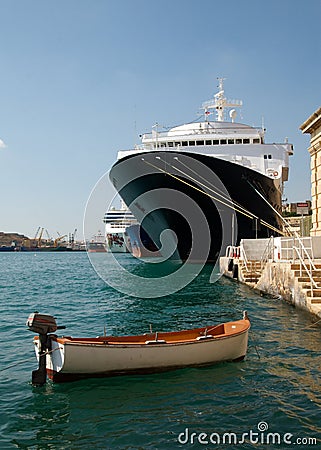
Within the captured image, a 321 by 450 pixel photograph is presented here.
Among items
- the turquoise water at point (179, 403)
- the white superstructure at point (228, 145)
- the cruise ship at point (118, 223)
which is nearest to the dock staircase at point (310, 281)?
the turquoise water at point (179, 403)

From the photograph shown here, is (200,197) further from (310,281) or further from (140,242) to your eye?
(140,242)

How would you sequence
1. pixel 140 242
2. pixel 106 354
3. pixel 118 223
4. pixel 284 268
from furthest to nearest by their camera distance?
pixel 118 223 → pixel 140 242 → pixel 284 268 → pixel 106 354

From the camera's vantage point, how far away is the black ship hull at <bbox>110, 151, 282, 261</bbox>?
27.5 metres

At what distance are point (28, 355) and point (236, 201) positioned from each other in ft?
66.7

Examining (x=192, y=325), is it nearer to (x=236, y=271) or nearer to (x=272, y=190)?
(x=236, y=271)

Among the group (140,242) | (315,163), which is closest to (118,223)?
(140,242)

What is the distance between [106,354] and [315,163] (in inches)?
494

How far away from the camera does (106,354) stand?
7773 mm

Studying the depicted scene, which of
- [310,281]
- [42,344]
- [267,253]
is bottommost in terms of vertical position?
[42,344]

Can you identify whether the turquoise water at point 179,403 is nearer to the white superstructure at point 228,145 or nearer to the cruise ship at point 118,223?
the white superstructure at point 228,145

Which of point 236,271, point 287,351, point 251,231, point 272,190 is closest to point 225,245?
point 251,231

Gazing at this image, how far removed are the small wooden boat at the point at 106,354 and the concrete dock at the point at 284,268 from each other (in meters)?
4.96

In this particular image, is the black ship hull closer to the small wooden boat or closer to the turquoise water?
the turquoise water

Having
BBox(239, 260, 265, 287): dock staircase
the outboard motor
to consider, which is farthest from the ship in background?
the outboard motor
